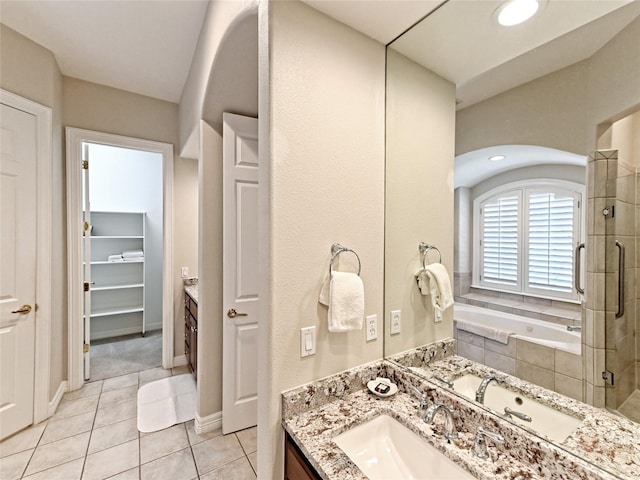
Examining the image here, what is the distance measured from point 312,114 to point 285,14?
0.37 m

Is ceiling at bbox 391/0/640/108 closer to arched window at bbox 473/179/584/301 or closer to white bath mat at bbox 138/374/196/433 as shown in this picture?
arched window at bbox 473/179/584/301

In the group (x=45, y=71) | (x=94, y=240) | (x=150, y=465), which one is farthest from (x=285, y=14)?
(x=94, y=240)

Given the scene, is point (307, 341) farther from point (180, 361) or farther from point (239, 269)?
point (180, 361)

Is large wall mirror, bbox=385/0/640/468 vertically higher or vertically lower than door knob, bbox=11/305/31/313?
higher

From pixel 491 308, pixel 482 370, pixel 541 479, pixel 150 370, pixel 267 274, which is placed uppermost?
pixel 267 274

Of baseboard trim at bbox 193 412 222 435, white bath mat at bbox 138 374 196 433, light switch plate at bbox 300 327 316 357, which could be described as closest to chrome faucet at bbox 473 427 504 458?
light switch plate at bbox 300 327 316 357

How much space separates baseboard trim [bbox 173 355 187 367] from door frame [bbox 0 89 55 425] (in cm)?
110

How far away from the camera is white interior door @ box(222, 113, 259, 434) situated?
6.89ft

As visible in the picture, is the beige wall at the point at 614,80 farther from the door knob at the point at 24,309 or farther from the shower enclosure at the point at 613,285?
the door knob at the point at 24,309

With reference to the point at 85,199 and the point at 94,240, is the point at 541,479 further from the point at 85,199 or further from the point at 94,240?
the point at 94,240

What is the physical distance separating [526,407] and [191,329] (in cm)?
272

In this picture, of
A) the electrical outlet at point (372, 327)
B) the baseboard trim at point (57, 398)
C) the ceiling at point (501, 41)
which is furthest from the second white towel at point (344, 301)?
the baseboard trim at point (57, 398)

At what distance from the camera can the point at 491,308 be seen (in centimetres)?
106

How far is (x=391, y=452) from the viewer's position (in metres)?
1.05
